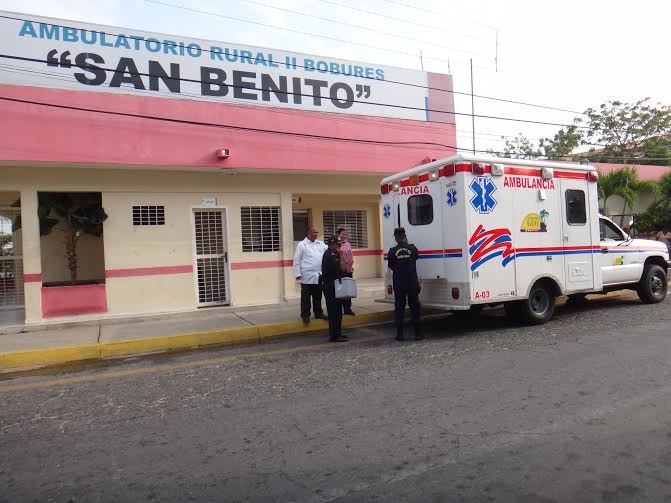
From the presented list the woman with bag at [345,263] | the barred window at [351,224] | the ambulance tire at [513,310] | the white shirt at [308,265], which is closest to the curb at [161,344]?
the woman with bag at [345,263]

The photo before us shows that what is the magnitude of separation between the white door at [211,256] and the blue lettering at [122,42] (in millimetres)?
3484

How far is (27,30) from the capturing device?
977cm

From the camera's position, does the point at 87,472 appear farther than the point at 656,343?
No

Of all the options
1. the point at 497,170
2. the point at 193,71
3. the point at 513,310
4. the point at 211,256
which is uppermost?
the point at 193,71

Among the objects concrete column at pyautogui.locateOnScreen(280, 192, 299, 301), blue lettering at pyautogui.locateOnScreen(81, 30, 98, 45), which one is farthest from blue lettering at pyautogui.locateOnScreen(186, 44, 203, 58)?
concrete column at pyautogui.locateOnScreen(280, 192, 299, 301)

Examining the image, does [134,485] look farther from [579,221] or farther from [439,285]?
[579,221]

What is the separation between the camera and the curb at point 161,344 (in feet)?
25.0

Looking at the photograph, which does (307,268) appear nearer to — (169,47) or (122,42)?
(169,47)

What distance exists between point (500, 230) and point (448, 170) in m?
1.22

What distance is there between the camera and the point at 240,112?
11.2 m

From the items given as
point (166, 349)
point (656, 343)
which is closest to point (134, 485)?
point (166, 349)

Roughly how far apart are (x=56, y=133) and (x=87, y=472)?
773 cm

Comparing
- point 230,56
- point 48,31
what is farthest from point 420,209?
point 48,31

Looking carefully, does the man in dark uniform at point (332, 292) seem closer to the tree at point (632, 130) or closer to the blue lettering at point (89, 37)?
the blue lettering at point (89, 37)
